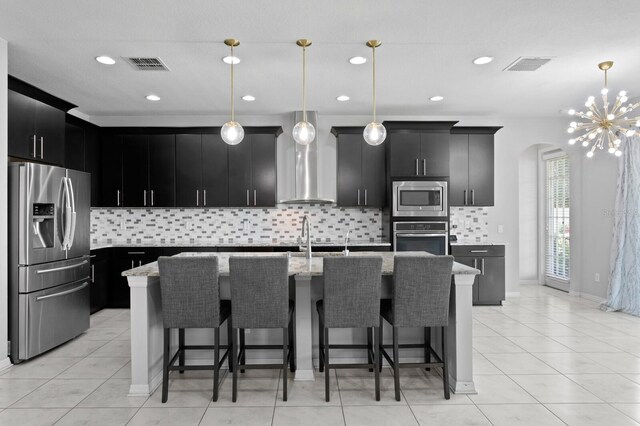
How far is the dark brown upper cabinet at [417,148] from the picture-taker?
5.80 metres

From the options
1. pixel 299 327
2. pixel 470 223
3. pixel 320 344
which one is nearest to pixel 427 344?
pixel 320 344

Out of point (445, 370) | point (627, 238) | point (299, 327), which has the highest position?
point (627, 238)

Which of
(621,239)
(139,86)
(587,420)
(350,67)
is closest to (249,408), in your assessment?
(587,420)

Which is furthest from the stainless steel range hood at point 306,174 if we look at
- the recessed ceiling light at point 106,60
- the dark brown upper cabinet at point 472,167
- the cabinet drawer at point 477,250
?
the recessed ceiling light at point 106,60

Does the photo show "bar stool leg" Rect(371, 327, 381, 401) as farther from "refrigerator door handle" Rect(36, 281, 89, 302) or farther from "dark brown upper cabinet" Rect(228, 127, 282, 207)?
"dark brown upper cabinet" Rect(228, 127, 282, 207)

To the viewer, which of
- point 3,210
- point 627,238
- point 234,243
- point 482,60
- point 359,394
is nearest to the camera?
point 359,394

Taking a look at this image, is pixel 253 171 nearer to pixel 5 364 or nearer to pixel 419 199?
pixel 419 199

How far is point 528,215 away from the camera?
766 cm

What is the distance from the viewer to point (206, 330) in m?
3.48

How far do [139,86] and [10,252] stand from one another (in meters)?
2.22

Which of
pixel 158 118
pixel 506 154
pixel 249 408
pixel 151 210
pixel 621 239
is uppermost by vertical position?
pixel 158 118

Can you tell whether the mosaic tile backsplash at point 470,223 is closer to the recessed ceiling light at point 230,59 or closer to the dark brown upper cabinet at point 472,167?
the dark brown upper cabinet at point 472,167

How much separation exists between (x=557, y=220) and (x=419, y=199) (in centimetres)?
314

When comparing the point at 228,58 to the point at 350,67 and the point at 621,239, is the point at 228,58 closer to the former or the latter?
the point at 350,67
